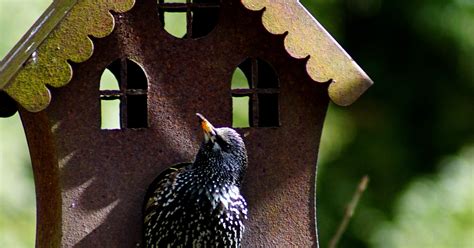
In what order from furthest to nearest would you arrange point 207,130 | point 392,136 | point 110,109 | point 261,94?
point 392,136 < point 110,109 < point 261,94 < point 207,130

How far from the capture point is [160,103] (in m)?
4.35

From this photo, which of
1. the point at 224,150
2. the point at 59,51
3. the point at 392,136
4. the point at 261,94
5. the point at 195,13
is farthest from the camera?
the point at 392,136

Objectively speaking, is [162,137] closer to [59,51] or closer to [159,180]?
[159,180]

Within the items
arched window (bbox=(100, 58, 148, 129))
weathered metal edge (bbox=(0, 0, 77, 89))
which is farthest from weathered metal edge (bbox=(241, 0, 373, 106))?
weathered metal edge (bbox=(0, 0, 77, 89))

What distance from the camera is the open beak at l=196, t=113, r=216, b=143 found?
4.26m

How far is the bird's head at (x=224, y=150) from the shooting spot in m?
4.30

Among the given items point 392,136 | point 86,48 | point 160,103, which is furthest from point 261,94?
point 392,136

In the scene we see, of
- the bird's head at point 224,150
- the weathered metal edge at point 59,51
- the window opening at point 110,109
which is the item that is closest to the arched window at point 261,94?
the bird's head at point 224,150

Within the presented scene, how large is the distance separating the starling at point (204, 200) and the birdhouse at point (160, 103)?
0.06 meters

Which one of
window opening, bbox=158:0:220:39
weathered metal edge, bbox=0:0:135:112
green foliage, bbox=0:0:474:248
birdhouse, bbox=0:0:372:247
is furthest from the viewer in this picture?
green foliage, bbox=0:0:474:248

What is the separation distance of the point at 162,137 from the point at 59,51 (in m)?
0.47

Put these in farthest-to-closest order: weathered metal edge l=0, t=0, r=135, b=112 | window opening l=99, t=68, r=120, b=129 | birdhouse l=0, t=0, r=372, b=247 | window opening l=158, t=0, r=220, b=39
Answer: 1. window opening l=99, t=68, r=120, b=129
2. window opening l=158, t=0, r=220, b=39
3. birdhouse l=0, t=0, r=372, b=247
4. weathered metal edge l=0, t=0, r=135, b=112

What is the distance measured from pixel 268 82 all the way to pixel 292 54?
0.38 m

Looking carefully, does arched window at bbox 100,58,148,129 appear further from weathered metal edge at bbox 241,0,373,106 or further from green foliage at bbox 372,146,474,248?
green foliage at bbox 372,146,474,248
